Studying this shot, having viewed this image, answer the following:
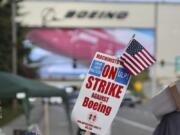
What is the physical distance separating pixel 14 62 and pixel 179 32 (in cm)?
6763

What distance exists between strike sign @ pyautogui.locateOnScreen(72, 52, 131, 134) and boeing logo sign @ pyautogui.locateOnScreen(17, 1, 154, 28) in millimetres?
105659

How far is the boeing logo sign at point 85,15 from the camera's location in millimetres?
114062

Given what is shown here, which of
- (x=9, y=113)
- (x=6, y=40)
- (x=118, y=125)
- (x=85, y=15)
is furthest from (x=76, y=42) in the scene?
(x=118, y=125)

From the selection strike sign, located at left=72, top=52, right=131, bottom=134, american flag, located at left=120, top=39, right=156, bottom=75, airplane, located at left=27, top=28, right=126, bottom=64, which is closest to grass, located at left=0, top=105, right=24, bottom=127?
strike sign, located at left=72, top=52, right=131, bottom=134

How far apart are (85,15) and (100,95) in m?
111

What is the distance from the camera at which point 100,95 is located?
263 inches

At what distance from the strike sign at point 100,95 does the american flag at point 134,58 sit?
0.42ft

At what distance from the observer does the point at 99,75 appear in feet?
21.9

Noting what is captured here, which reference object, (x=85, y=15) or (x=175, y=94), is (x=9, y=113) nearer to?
(x=175, y=94)

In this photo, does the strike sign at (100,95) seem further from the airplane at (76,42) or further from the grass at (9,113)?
the airplane at (76,42)

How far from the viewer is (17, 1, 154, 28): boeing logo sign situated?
374ft

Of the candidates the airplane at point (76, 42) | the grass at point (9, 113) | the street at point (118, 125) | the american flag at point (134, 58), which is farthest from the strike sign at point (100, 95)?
the airplane at point (76, 42)

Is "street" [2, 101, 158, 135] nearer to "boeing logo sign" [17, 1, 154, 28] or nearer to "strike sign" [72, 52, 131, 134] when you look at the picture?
"strike sign" [72, 52, 131, 134]

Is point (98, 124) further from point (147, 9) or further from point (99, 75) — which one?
point (147, 9)
